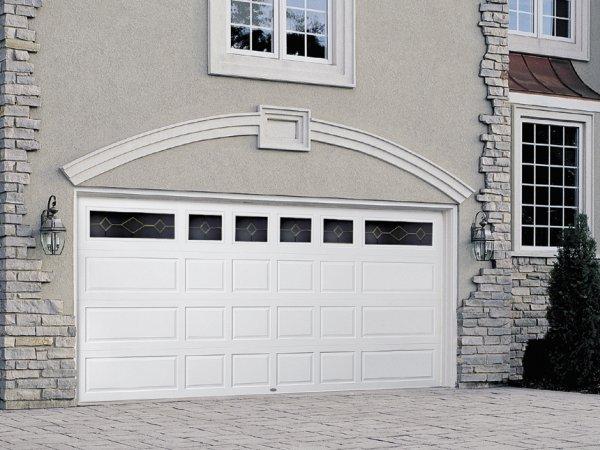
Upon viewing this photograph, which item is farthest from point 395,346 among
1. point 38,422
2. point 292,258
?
point 38,422

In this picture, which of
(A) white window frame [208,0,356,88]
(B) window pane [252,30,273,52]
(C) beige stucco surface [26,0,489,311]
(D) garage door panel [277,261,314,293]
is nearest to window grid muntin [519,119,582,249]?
(C) beige stucco surface [26,0,489,311]

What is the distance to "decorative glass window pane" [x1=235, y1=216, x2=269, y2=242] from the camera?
1277 cm

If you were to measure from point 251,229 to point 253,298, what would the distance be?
0.78 m

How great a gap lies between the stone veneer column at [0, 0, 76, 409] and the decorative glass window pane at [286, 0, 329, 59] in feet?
9.82

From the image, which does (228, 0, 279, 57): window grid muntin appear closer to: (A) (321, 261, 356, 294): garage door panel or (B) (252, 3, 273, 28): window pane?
(B) (252, 3, 273, 28): window pane

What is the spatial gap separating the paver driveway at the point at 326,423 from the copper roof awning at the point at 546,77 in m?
4.36

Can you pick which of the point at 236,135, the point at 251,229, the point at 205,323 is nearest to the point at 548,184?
the point at 251,229

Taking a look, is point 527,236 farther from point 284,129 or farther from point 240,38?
point 240,38

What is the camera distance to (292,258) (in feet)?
42.7

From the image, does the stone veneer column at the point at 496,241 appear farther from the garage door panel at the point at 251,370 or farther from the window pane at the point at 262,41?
the window pane at the point at 262,41

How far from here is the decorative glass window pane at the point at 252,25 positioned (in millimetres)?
12773

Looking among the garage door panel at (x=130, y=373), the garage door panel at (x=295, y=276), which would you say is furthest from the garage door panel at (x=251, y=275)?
the garage door panel at (x=130, y=373)

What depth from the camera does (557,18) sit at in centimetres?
1595

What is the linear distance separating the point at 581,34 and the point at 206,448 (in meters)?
9.63
